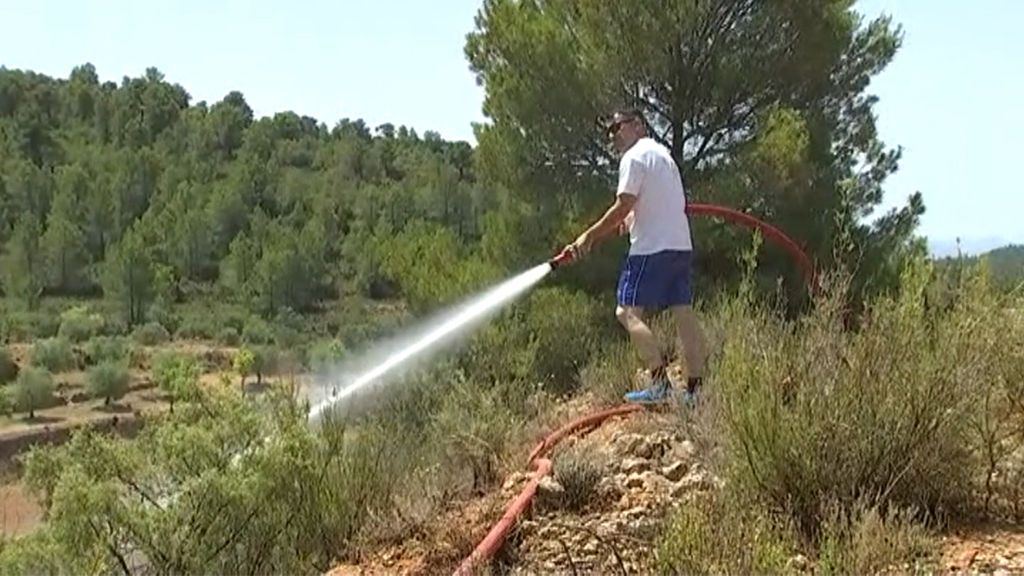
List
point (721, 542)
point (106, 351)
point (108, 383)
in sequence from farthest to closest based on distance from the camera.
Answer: point (106, 351) < point (108, 383) < point (721, 542)

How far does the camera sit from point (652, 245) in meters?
6.36

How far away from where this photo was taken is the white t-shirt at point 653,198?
20.7ft

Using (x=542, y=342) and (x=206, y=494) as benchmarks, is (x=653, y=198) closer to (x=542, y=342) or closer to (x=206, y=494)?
(x=206, y=494)

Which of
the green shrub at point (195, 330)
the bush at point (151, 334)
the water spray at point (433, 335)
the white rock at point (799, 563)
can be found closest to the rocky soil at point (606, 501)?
the white rock at point (799, 563)

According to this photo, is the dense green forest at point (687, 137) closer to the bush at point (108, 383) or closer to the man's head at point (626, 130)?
the man's head at point (626, 130)

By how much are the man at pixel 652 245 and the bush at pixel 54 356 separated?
42.9m

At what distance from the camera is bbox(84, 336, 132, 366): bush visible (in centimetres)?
4565

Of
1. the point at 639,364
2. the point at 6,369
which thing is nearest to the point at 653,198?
the point at 639,364

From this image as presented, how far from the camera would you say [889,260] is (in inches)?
474

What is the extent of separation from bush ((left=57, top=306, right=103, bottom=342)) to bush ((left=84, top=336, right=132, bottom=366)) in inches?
110

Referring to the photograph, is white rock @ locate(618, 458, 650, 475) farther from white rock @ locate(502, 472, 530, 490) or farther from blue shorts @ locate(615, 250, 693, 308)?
blue shorts @ locate(615, 250, 693, 308)

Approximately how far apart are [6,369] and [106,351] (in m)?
4.60

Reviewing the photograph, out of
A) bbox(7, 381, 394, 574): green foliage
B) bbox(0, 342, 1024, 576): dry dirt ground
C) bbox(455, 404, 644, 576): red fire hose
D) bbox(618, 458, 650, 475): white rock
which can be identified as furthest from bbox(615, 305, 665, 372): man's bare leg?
bbox(7, 381, 394, 574): green foliage

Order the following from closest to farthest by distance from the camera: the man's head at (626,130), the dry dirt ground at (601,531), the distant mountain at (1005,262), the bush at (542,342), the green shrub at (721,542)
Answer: the green shrub at (721,542)
the dry dirt ground at (601,531)
the distant mountain at (1005,262)
the man's head at (626,130)
the bush at (542,342)
